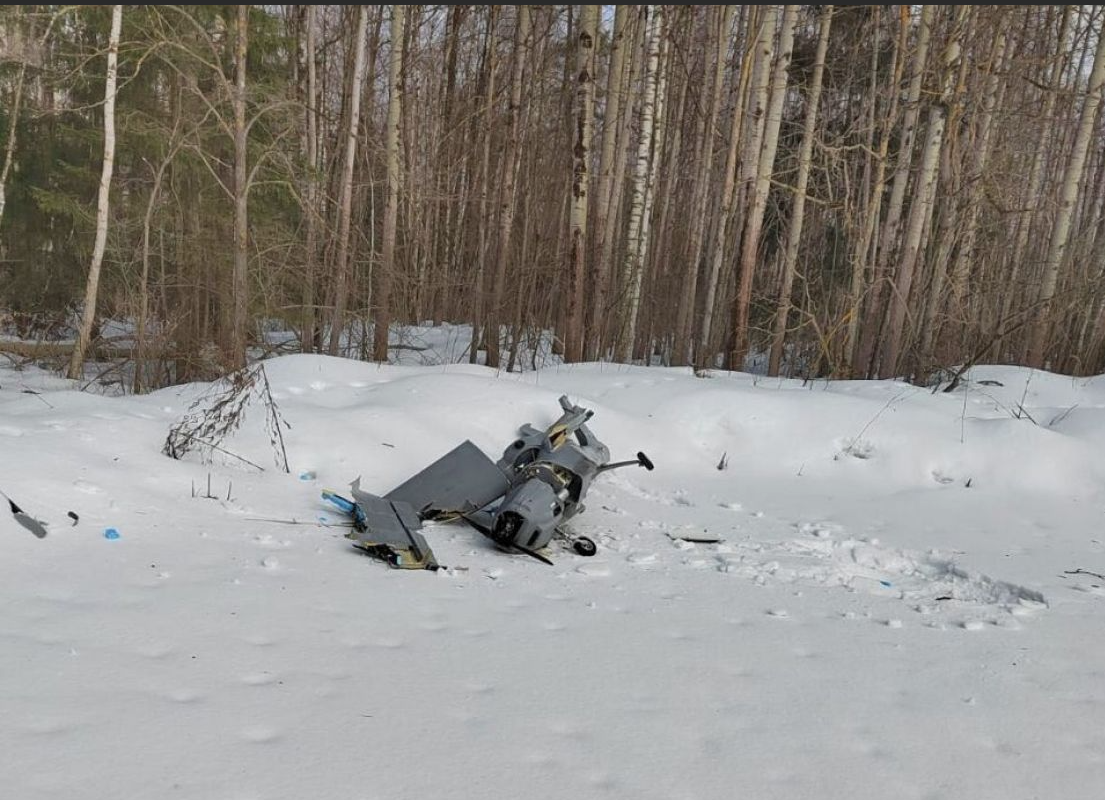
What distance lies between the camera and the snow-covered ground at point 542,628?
1.86m

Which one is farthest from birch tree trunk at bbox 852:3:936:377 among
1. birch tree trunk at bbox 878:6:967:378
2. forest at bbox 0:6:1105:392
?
birch tree trunk at bbox 878:6:967:378

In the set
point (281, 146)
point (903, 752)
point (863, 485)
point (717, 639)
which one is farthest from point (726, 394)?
point (281, 146)

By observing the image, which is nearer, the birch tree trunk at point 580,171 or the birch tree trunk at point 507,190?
the birch tree trunk at point 580,171

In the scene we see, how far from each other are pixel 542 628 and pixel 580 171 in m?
6.68

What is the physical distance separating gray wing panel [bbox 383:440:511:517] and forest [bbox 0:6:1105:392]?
415 cm

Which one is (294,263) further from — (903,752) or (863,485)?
(903,752)

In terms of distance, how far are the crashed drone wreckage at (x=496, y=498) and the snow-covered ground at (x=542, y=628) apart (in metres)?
0.14

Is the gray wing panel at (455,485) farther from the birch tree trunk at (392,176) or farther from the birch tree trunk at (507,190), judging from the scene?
the birch tree trunk at (507,190)

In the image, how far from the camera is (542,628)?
2.80 metres

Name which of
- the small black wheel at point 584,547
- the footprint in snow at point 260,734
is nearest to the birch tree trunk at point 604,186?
the small black wheel at point 584,547

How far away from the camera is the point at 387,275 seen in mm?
8914

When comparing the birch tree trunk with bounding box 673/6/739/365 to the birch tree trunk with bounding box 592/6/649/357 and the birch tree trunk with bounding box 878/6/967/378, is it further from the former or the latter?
the birch tree trunk with bounding box 878/6/967/378

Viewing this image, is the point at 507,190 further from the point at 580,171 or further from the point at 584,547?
the point at 584,547

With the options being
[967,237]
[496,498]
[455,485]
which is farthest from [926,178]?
[455,485]
